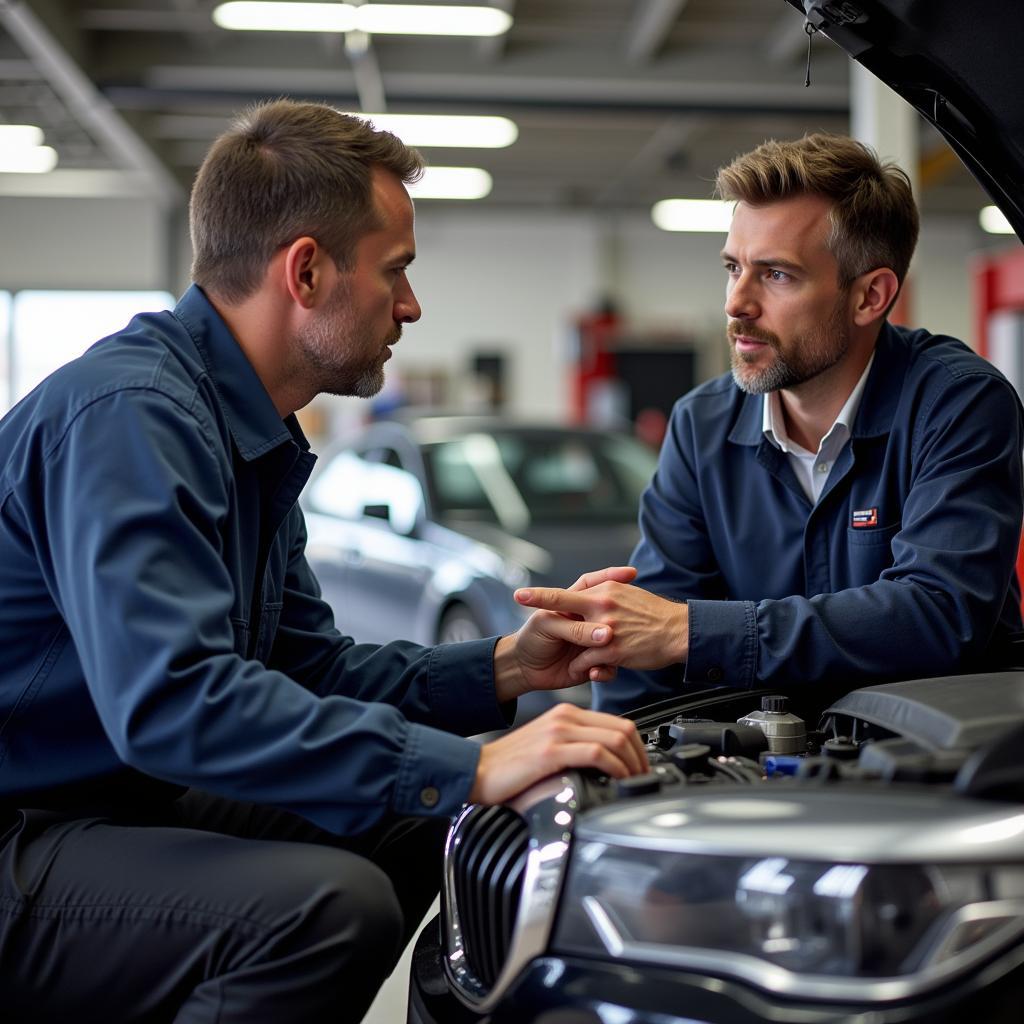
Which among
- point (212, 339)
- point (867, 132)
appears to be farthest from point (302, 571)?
point (867, 132)

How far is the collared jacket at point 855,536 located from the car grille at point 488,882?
0.53 m

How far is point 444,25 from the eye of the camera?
25.4 ft

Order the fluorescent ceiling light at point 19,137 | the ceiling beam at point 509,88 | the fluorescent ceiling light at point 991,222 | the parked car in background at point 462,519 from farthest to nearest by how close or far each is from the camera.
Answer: the fluorescent ceiling light at point 991,222 → the fluorescent ceiling light at point 19,137 → the ceiling beam at point 509,88 → the parked car in background at point 462,519

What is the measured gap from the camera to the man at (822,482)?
194 centimetres

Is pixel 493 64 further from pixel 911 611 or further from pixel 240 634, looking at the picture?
pixel 240 634

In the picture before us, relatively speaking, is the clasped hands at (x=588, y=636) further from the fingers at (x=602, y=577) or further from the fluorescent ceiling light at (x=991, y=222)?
the fluorescent ceiling light at (x=991, y=222)

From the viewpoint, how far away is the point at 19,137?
1136cm

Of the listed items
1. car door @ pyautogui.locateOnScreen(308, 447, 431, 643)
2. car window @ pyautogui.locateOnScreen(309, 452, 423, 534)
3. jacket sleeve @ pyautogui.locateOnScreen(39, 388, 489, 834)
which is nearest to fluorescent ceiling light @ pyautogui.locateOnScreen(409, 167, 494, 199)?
car window @ pyautogui.locateOnScreen(309, 452, 423, 534)

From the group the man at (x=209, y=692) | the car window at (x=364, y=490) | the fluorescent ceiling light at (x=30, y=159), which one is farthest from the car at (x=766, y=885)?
the fluorescent ceiling light at (x=30, y=159)

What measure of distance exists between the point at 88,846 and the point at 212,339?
0.69m

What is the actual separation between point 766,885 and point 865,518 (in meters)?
1.16

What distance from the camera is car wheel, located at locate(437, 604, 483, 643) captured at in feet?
16.8

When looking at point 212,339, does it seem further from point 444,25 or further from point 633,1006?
point 444,25

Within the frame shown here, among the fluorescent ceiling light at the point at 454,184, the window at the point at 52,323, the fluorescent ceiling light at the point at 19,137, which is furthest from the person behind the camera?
the window at the point at 52,323
